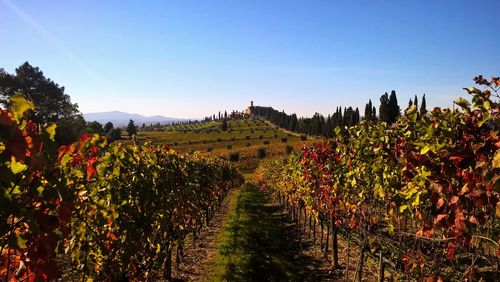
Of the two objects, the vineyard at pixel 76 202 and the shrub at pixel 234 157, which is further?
the shrub at pixel 234 157

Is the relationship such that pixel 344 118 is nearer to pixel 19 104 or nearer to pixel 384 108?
pixel 384 108

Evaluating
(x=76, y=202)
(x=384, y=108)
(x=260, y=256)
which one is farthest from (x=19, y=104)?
(x=384, y=108)

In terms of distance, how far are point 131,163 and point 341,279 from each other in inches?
308

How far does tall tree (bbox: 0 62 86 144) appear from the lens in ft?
188

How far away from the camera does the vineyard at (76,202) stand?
2.29 meters

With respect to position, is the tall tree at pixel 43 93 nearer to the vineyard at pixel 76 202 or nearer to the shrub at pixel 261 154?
the shrub at pixel 261 154

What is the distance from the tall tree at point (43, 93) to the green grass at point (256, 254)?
147 ft

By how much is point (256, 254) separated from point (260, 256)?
0.22 metres

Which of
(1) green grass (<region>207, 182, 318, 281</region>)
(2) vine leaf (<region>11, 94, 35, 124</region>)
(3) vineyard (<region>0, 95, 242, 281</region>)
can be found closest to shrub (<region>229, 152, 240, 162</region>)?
(1) green grass (<region>207, 182, 318, 281</region>)

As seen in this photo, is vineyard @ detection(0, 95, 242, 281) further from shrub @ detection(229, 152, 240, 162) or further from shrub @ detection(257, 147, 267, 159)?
shrub @ detection(257, 147, 267, 159)

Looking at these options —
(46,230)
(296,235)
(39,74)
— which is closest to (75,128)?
(39,74)

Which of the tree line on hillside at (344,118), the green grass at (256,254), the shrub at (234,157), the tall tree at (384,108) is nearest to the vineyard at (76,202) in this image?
the green grass at (256,254)

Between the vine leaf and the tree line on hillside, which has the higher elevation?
the tree line on hillside

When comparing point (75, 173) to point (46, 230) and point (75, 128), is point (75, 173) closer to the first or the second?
point (46, 230)
